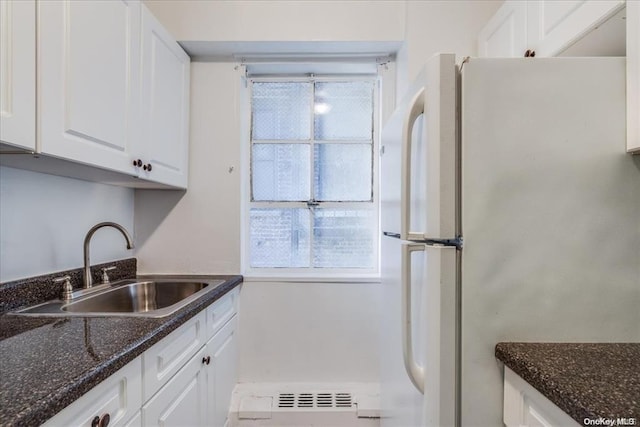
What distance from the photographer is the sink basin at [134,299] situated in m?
1.15

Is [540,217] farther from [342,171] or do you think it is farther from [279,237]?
[279,237]

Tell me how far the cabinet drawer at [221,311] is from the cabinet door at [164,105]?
696mm

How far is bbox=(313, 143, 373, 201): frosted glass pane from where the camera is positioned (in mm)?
2064

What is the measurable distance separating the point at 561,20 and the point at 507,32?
0.36 meters

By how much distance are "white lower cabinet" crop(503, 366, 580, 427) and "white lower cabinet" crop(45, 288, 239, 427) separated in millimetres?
980

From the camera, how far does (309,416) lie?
1748 mm

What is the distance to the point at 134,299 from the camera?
1.62m

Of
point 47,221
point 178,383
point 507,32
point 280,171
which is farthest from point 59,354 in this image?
point 507,32

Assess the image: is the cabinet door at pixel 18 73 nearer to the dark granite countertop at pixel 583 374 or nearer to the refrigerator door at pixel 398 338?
the refrigerator door at pixel 398 338

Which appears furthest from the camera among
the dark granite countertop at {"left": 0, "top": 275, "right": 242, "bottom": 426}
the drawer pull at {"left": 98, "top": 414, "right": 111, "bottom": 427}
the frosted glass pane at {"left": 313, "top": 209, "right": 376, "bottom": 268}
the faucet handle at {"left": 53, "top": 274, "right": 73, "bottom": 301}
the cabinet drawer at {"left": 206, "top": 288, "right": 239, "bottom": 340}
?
the frosted glass pane at {"left": 313, "top": 209, "right": 376, "bottom": 268}

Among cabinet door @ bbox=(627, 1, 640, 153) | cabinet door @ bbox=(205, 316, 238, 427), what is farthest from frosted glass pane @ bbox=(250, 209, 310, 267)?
cabinet door @ bbox=(627, 1, 640, 153)

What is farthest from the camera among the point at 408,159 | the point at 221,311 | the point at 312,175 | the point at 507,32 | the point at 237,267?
the point at 312,175

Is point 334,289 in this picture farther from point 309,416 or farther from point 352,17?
point 352,17

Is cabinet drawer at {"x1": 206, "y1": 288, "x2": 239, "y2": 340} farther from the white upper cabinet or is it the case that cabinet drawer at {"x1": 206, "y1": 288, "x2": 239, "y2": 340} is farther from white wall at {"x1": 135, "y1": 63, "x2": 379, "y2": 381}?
the white upper cabinet
